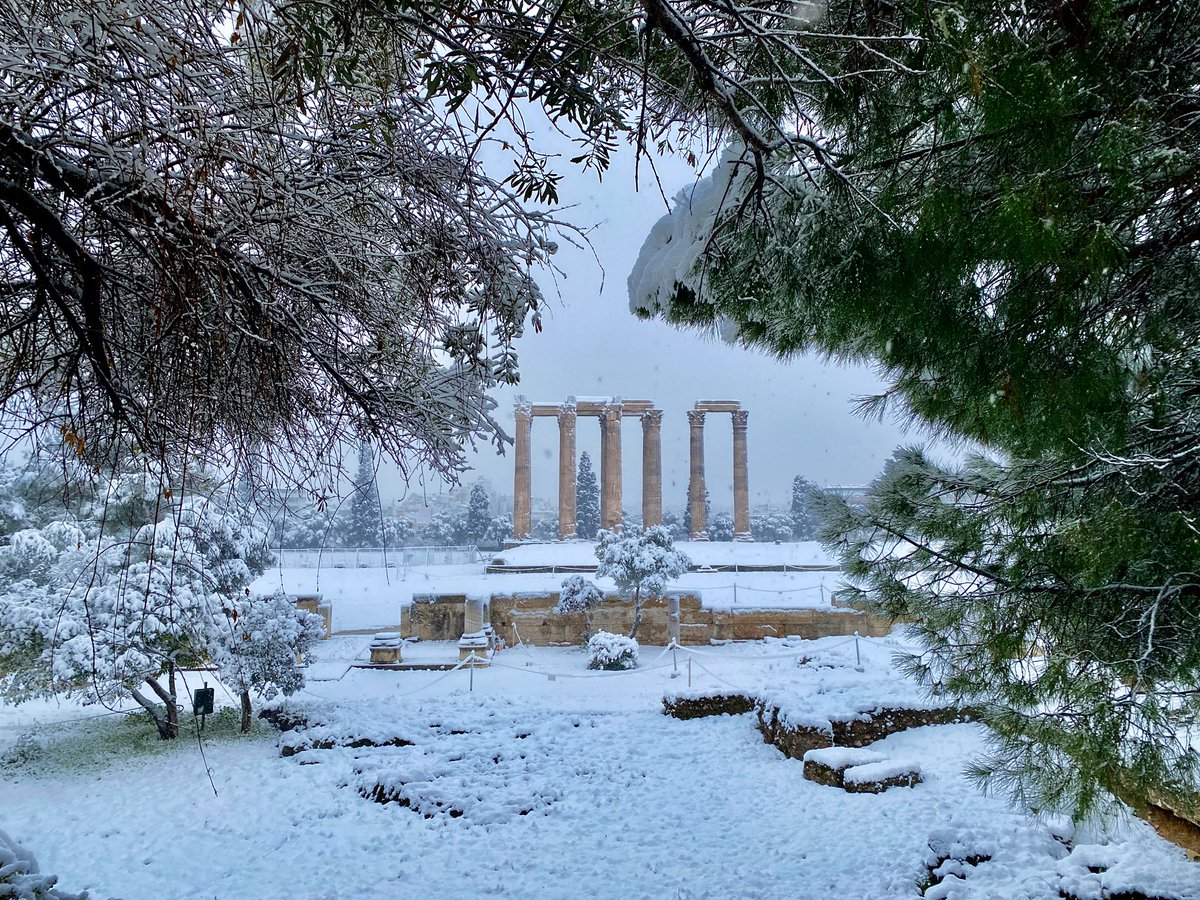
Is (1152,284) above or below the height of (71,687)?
above

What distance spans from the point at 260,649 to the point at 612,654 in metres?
5.64

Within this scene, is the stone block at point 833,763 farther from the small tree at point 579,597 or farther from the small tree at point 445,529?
the small tree at point 445,529

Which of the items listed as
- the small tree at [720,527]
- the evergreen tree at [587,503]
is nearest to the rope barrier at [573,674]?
the small tree at [720,527]

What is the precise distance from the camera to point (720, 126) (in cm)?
191

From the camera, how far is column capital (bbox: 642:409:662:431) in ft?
83.1

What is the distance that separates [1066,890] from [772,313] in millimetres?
3983

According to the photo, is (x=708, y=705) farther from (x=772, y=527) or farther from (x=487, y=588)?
(x=772, y=527)

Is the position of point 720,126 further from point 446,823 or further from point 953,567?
point 446,823

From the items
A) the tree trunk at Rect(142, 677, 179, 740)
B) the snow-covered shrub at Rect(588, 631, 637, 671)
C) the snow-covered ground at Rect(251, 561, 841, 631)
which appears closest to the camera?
the tree trunk at Rect(142, 677, 179, 740)

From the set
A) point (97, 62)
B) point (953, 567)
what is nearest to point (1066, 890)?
point (953, 567)

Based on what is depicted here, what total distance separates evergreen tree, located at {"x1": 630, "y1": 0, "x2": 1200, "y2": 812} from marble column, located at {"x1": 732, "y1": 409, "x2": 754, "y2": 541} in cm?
2283

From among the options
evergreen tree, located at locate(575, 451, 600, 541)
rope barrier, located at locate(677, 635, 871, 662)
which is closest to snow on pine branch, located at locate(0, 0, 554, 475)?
rope barrier, located at locate(677, 635, 871, 662)

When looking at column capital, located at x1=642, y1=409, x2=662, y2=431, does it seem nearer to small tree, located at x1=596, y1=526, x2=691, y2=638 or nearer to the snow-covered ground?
the snow-covered ground

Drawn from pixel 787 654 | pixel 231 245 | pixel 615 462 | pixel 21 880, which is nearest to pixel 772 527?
pixel 615 462
